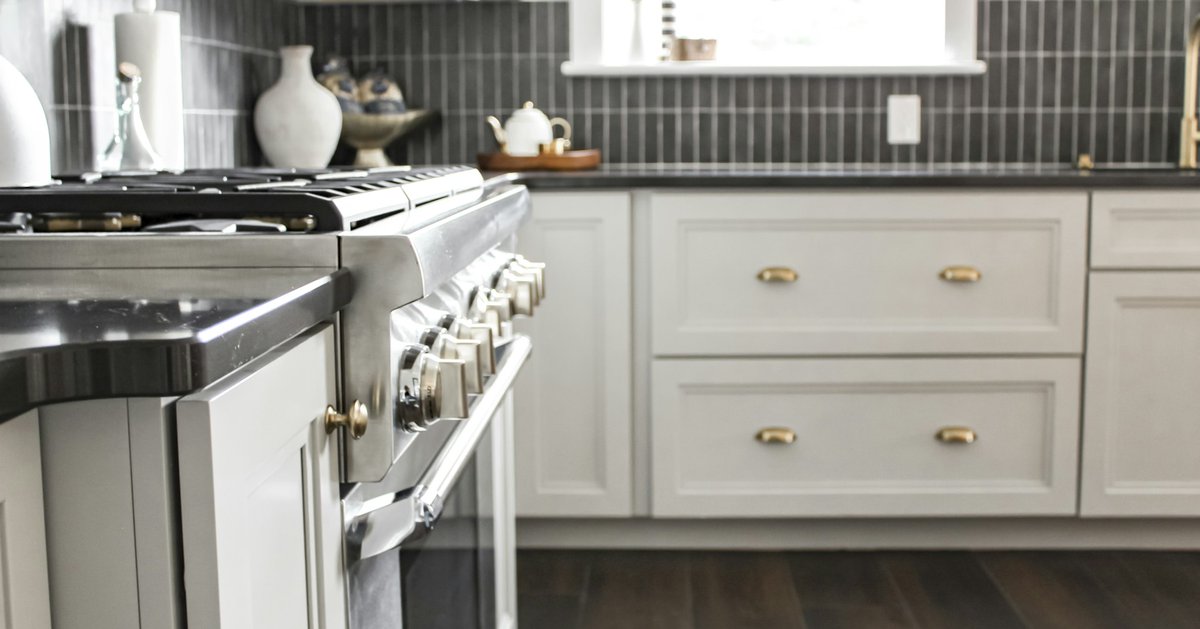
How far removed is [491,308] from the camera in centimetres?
137

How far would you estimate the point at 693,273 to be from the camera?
8.62 ft

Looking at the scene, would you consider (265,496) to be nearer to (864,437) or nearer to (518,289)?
(518,289)

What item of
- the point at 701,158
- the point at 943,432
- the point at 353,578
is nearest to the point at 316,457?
the point at 353,578

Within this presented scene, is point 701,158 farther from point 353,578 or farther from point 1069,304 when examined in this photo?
point 353,578

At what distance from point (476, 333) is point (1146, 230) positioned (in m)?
1.86

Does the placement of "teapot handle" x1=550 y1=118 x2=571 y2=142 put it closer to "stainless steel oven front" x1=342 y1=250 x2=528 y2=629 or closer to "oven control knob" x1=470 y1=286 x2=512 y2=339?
"stainless steel oven front" x1=342 y1=250 x2=528 y2=629

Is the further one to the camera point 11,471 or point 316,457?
point 316,457

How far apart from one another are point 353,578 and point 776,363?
1783mm

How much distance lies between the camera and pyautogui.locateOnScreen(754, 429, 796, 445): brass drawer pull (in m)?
2.64

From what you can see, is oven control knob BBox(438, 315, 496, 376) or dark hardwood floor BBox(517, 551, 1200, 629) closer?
oven control knob BBox(438, 315, 496, 376)

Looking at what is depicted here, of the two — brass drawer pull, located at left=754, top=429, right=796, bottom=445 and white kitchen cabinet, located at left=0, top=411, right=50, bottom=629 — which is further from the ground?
white kitchen cabinet, located at left=0, top=411, right=50, bottom=629

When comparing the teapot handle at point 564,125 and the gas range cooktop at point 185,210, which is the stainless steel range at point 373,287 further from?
the teapot handle at point 564,125

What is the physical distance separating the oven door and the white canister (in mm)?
496

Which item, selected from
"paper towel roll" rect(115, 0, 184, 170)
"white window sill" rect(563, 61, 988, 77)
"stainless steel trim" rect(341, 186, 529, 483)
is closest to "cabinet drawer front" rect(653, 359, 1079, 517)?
"white window sill" rect(563, 61, 988, 77)
